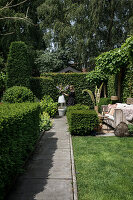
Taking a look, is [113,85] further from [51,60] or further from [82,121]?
[51,60]

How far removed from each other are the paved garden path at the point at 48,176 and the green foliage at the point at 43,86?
23.7 feet

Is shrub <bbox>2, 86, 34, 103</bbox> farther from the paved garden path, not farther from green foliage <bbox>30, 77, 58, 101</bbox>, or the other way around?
green foliage <bbox>30, 77, 58, 101</bbox>

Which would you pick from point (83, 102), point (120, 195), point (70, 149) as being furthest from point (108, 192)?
point (83, 102)

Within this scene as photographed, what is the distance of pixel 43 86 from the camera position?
12.9 metres

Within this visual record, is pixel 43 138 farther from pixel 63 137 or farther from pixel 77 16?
pixel 77 16

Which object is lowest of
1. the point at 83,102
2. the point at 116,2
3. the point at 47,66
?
the point at 83,102

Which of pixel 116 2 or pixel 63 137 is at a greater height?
pixel 116 2

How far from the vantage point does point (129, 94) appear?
10.1 metres

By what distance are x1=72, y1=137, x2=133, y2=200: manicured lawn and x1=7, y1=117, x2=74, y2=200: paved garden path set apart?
0.81 feet

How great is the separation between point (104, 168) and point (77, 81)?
1087 centimetres

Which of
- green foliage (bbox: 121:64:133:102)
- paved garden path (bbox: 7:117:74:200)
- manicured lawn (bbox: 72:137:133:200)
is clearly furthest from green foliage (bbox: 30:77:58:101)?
paved garden path (bbox: 7:117:74:200)

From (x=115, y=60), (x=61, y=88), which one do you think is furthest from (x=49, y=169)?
(x=61, y=88)

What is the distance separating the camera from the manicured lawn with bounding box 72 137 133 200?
312cm

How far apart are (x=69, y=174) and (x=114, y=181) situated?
962 millimetres
